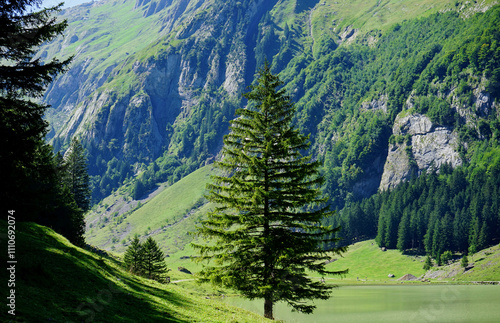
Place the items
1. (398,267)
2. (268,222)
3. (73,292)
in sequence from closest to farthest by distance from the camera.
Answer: (73,292)
(268,222)
(398,267)

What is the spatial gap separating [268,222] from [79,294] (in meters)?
13.0

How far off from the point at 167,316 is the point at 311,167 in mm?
13671

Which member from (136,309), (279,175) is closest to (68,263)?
(136,309)

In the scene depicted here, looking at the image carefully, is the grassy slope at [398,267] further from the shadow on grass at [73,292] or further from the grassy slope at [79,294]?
the shadow on grass at [73,292]

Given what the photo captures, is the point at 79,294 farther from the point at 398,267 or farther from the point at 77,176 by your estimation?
the point at 398,267

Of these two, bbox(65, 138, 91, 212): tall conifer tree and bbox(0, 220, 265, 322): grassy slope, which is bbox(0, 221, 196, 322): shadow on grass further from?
bbox(65, 138, 91, 212): tall conifer tree

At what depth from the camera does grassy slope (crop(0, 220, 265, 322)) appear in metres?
15.7

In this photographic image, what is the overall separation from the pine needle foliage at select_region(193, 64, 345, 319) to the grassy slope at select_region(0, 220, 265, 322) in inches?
133

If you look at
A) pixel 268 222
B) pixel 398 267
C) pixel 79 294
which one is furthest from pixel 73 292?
pixel 398 267

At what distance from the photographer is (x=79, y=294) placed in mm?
18312

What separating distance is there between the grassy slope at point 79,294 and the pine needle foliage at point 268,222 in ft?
11.1

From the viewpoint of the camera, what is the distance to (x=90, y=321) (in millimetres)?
15391

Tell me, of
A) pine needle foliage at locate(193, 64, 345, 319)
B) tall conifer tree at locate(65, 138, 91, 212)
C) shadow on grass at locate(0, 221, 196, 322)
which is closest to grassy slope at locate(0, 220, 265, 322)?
shadow on grass at locate(0, 221, 196, 322)

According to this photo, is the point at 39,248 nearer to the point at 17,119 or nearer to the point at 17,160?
the point at 17,160
